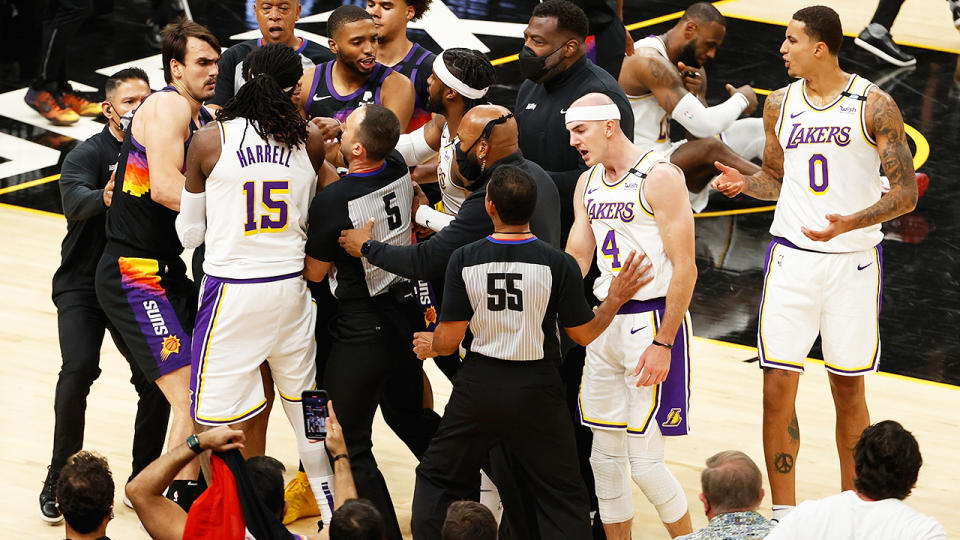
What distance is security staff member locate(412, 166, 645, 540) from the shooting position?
4.94 metres

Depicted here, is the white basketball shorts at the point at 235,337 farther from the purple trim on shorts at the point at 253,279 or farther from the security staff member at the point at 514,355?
the security staff member at the point at 514,355

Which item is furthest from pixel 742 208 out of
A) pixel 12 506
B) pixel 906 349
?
pixel 12 506

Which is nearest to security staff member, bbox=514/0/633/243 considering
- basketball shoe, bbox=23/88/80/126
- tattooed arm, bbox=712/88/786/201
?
tattooed arm, bbox=712/88/786/201

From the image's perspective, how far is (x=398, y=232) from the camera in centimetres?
561

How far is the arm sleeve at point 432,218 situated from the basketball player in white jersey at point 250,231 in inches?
19.4

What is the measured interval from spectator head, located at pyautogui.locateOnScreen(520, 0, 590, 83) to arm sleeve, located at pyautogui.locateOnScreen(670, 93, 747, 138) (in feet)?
8.80

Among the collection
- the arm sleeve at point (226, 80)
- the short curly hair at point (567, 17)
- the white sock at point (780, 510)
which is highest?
the short curly hair at point (567, 17)

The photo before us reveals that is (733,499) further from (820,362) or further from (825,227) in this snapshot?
(820,362)

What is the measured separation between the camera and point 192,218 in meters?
5.37

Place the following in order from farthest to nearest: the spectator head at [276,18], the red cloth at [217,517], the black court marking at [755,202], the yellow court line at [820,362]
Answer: the black court marking at [755,202] < the yellow court line at [820,362] < the spectator head at [276,18] < the red cloth at [217,517]

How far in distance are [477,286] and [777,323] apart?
5.34ft

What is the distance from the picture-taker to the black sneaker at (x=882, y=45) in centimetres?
1347

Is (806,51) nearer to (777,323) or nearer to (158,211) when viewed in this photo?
(777,323)

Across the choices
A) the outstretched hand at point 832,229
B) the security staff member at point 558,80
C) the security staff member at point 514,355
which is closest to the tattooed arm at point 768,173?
the outstretched hand at point 832,229
